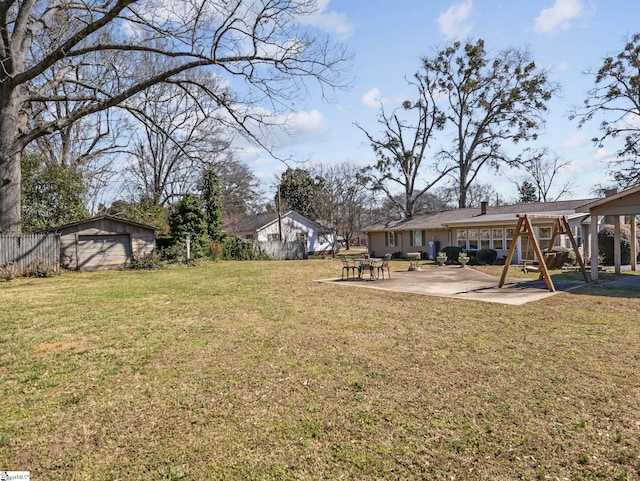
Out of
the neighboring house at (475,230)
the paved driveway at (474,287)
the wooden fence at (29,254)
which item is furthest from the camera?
the neighboring house at (475,230)

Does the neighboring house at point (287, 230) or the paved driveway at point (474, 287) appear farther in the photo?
the neighboring house at point (287, 230)

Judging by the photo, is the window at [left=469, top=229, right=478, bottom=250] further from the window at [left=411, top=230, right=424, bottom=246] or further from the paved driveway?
the paved driveway

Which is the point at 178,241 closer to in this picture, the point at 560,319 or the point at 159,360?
the point at 159,360

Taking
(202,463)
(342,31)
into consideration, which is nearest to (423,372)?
(202,463)

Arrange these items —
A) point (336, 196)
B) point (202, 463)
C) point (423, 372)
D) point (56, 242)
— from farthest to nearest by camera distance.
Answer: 1. point (336, 196)
2. point (56, 242)
3. point (423, 372)
4. point (202, 463)

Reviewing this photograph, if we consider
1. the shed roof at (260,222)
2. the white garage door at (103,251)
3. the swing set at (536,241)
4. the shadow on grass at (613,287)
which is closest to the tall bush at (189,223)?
the white garage door at (103,251)

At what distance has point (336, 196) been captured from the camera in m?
36.7

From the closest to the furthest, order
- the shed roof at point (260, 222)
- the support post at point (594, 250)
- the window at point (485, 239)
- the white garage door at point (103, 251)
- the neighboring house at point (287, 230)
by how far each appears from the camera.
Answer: the support post at point (594, 250) < the white garage door at point (103, 251) < the window at point (485, 239) < the neighboring house at point (287, 230) < the shed roof at point (260, 222)

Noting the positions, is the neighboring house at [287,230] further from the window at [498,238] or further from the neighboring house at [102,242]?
the window at [498,238]

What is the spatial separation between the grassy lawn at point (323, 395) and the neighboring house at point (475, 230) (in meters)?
13.8

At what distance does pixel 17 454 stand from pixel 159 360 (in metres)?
→ 2.18

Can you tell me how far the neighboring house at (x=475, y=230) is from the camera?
66.3ft

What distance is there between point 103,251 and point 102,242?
→ 48cm

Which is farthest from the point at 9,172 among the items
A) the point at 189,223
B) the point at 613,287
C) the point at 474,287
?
the point at 613,287
